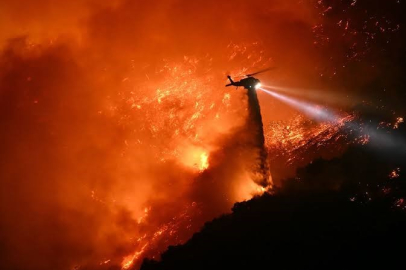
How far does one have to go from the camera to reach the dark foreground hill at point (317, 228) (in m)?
12.7

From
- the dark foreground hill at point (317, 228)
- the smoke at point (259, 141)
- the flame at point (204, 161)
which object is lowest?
the dark foreground hill at point (317, 228)

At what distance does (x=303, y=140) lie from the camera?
2062cm

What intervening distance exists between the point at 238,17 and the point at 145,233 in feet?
56.5

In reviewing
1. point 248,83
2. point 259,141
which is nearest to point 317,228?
point 259,141

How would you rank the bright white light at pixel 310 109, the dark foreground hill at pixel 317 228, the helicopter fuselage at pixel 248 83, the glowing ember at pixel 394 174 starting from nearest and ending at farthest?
the dark foreground hill at pixel 317 228 < the glowing ember at pixel 394 174 < the helicopter fuselage at pixel 248 83 < the bright white light at pixel 310 109

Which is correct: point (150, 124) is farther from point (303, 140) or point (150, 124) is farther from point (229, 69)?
point (303, 140)

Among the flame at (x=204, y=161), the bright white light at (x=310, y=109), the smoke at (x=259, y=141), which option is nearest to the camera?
the smoke at (x=259, y=141)

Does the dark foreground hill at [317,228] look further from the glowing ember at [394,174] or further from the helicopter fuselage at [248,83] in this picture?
the helicopter fuselage at [248,83]

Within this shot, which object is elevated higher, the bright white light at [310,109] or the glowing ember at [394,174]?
the bright white light at [310,109]

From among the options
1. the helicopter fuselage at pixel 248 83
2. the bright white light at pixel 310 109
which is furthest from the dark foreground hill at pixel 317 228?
the helicopter fuselage at pixel 248 83

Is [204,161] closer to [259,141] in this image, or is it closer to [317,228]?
[259,141]

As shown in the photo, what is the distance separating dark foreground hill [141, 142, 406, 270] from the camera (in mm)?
12664

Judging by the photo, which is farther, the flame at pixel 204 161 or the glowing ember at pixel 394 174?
the flame at pixel 204 161

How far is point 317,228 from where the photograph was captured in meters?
13.8
